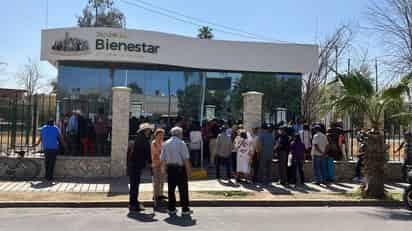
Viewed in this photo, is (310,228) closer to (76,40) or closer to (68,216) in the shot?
(68,216)

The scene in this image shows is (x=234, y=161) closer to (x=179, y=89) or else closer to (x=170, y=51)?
(x=170, y=51)

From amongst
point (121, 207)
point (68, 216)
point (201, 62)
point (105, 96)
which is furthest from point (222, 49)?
point (68, 216)

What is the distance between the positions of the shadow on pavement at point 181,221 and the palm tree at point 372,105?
203 inches

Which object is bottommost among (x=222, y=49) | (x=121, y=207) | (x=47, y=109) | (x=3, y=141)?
(x=121, y=207)

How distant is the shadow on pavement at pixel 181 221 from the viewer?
28.3 feet

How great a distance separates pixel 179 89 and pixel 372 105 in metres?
9.93

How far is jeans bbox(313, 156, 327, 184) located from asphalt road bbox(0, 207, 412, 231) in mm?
3276

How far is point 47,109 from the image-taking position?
54.9 ft

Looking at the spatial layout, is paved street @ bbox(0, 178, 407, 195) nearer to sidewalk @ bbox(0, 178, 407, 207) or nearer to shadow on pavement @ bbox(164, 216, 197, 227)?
sidewalk @ bbox(0, 178, 407, 207)

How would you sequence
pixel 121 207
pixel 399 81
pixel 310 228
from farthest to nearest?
pixel 399 81, pixel 121 207, pixel 310 228

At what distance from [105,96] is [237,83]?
5784 millimetres

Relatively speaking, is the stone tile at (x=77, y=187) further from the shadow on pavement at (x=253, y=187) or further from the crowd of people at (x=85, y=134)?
the shadow on pavement at (x=253, y=187)

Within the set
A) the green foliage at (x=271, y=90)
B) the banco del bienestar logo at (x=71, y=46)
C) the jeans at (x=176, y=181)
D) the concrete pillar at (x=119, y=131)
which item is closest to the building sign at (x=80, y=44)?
the banco del bienestar logo at (x=71, y=46)

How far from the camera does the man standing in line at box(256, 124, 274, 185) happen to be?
1392cm
